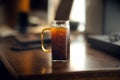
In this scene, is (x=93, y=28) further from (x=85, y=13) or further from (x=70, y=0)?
(x=70, y=0)

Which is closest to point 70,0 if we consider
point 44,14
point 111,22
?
point 111,22

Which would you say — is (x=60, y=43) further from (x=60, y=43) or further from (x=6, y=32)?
(x=6, y=32)

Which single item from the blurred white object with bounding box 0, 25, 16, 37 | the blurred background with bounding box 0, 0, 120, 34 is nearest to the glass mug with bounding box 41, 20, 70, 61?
the blurred background with bounding box 0, 0, 120, 34

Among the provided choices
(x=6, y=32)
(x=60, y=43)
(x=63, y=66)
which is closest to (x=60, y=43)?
(x=60, y=43)

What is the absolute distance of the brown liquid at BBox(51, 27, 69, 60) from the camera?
1.10 meters

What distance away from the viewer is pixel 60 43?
1106 millimetres

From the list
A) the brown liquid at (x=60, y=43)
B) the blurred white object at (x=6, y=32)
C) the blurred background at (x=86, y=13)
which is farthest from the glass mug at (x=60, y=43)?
the blurred white object at (x=6, y=32)

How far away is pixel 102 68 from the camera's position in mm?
978

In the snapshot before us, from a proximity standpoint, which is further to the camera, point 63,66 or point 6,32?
point 6,32

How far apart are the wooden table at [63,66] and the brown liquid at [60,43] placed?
33mm

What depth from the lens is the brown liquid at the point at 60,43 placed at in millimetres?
1102

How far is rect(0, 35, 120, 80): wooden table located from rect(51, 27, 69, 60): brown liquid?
3cm

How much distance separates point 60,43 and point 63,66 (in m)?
0.12

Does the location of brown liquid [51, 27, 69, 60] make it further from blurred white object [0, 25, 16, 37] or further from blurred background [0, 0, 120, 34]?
blurred white object [0, 25, 16, 37]
